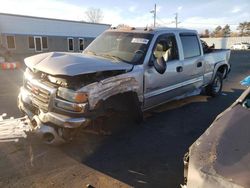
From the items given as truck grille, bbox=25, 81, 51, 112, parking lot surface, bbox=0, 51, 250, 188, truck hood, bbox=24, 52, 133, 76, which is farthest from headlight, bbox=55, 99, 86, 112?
parking lot surface, bbox=0, 51, 250, 188

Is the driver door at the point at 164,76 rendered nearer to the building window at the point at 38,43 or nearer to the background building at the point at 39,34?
the background building at the point at 39,34

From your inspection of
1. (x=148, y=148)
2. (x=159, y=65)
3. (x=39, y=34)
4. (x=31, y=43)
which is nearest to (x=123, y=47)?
(x=159, y=65)

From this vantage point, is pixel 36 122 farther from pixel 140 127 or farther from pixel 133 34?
pixel 133 34

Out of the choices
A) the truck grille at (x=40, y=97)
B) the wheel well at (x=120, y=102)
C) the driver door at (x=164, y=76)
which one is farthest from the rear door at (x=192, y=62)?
the truck grille at (x=40, y=97)

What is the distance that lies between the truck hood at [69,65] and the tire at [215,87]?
3966mm

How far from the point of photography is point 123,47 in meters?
5.00

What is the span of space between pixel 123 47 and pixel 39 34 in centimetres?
2264

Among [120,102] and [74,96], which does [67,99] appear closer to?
[74,96]

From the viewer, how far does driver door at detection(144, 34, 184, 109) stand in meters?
4.82

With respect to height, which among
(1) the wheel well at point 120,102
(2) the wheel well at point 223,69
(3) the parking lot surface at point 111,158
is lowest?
(3) the parking lot surface at point 111,158

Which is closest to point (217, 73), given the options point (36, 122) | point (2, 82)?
point (36, 122)

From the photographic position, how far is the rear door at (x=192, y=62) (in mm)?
5777

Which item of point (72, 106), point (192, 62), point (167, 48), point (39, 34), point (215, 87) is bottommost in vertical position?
point (215, 87)

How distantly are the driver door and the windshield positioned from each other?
0.78 feet
